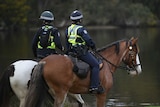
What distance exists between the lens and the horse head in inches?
398

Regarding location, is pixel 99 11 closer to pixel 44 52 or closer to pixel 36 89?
pixel 44 52

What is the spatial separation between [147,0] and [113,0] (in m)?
8.38

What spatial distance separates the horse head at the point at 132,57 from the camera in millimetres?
10102

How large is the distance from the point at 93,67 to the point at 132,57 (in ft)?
4.47

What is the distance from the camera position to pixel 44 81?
28.9 ft

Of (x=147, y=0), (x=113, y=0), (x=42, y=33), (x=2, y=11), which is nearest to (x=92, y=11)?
(x=113, y=0)

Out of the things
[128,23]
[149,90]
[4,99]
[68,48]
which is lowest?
[128,23]

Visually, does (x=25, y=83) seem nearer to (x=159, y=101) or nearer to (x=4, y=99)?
(x=4, y=99)

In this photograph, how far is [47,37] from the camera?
32.0ft

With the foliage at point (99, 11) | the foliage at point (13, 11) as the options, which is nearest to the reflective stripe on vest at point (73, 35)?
the foliage at point (13, 11)

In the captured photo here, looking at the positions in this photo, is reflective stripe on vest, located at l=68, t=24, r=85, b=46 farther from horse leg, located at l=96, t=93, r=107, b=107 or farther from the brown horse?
horse leg, located at l=96, t=93, r=107, b=107

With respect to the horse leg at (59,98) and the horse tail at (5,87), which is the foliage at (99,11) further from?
the horse leg at (59,98)

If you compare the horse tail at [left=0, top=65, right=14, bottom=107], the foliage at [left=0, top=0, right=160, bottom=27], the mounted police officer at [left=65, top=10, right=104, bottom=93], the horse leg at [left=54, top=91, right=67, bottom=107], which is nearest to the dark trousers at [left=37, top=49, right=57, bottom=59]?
the mounted police officer at [left=65, top=10, right=104, bottom=93]

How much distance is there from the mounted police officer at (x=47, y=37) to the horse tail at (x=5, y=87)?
0.99m
